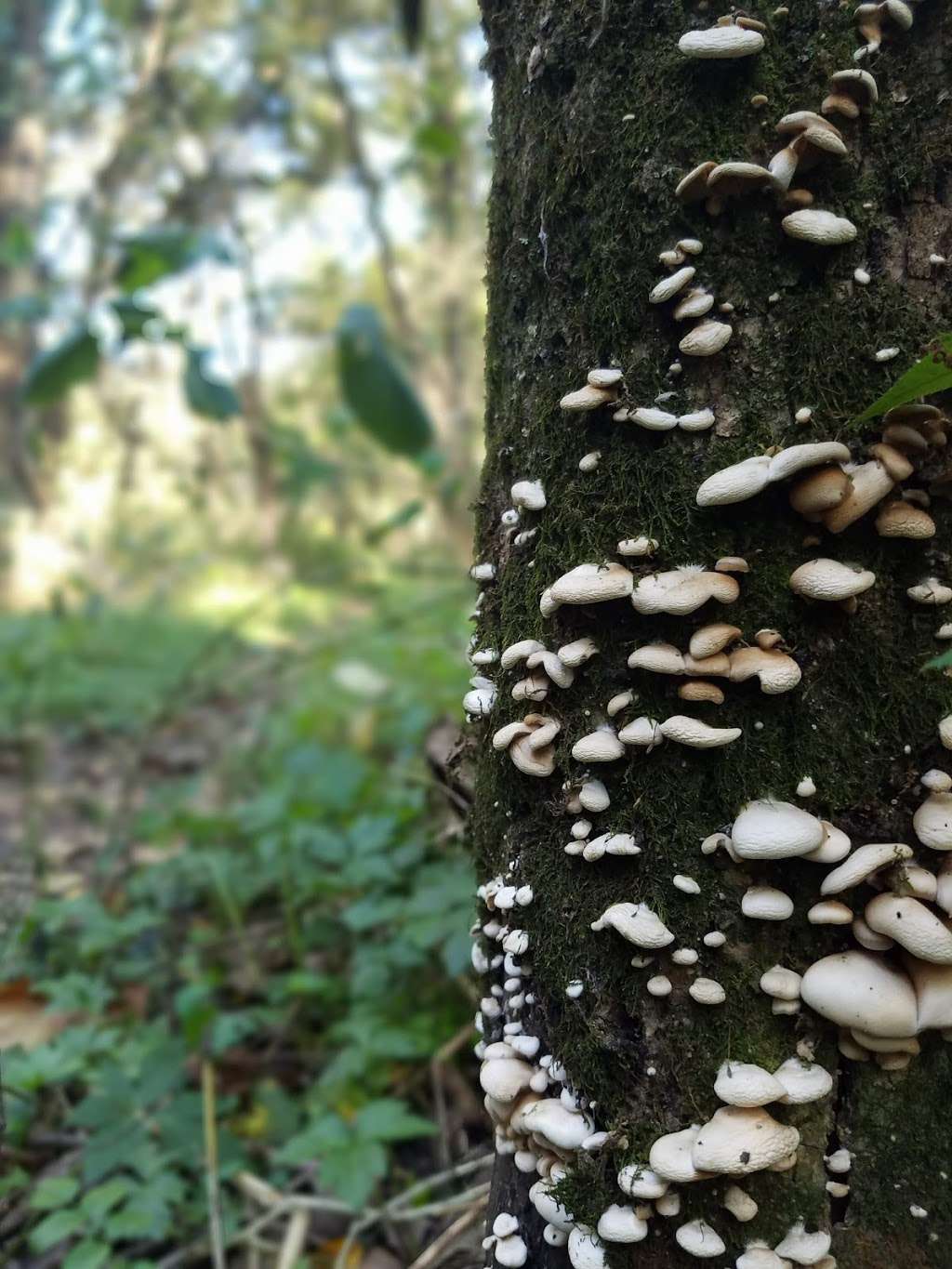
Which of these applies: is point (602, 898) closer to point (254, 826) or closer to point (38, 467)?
point (254, 826)

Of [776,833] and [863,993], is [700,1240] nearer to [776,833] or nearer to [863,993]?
[863,993]

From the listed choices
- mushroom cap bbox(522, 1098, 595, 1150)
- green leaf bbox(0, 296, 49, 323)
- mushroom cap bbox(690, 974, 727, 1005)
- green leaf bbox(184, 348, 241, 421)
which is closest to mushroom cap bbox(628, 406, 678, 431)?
mushroom cap bbox(690, 974, 727, 1005)

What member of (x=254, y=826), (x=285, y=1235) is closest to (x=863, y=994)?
(x=285, y=1235)

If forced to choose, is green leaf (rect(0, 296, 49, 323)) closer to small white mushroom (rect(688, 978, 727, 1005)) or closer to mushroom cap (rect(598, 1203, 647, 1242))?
small white mushroom (rect(688, 978, 727, 1005))

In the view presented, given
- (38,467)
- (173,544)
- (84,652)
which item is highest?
(38,467)

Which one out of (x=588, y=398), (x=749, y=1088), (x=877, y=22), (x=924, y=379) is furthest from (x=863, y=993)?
(x=877, y=22)

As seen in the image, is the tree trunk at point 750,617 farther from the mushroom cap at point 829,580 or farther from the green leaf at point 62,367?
the green leaf at point 62,367
